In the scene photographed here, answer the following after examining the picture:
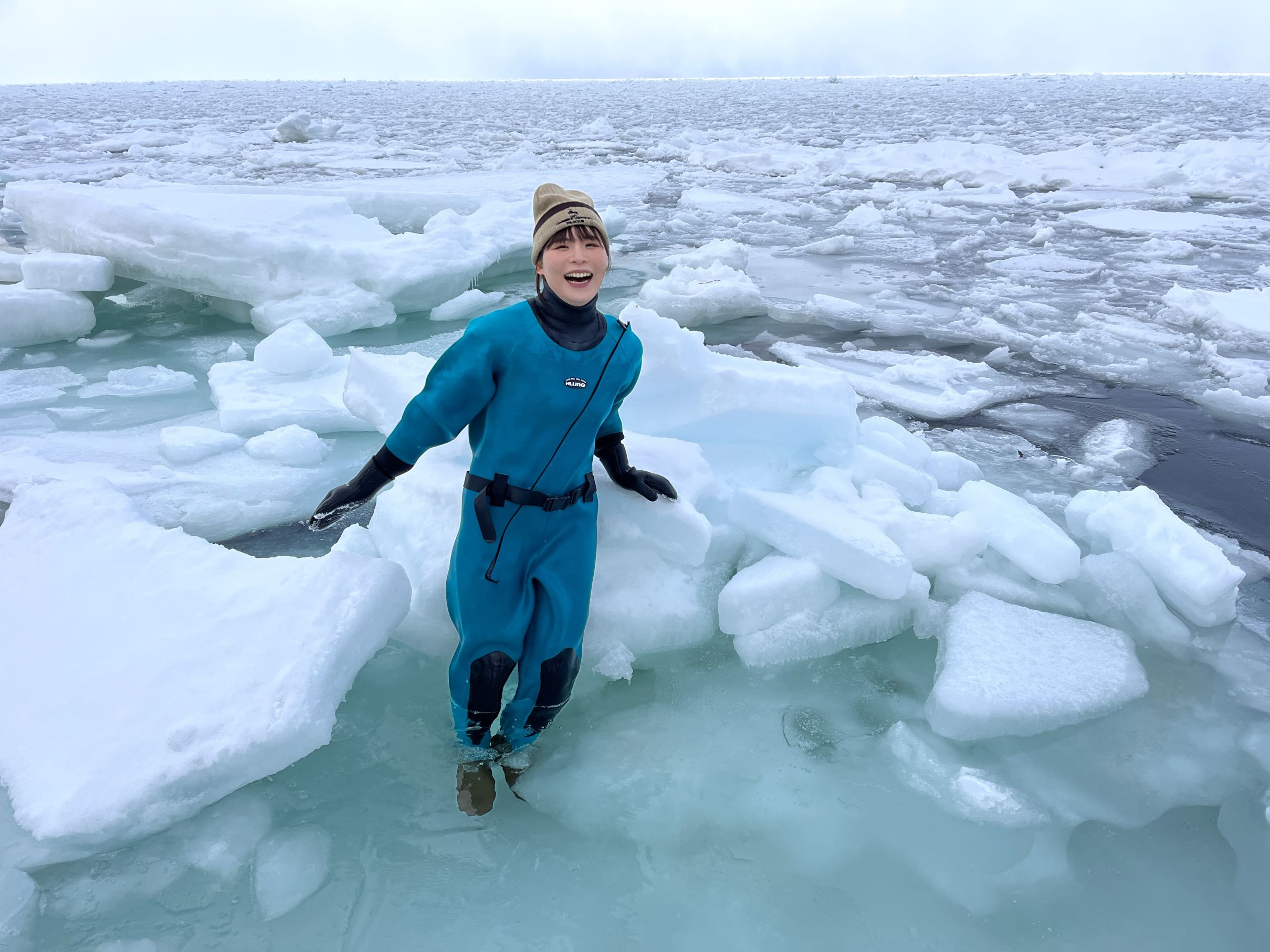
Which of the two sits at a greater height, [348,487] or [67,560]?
[348,487]

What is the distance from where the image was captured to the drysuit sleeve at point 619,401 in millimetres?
1701

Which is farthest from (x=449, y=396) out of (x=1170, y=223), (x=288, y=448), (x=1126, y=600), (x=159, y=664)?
(x=1170, y=223)

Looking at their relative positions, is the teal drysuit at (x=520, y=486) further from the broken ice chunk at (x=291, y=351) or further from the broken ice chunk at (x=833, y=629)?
the broken ice chunk at (x=291, y=351)

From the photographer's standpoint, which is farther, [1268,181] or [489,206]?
[1268,181]

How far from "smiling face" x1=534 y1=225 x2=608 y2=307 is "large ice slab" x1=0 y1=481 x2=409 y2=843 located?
A: 78cm

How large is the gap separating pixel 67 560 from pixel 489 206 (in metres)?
5.43

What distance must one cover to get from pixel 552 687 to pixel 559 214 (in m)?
0.99

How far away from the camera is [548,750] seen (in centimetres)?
174

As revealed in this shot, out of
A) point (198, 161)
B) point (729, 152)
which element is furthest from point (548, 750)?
point (729, 152)

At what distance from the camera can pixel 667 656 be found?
81.2 inches

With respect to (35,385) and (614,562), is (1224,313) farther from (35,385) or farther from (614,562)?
(35,385)

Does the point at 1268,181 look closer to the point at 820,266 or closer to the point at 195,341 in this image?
the point at 820,266

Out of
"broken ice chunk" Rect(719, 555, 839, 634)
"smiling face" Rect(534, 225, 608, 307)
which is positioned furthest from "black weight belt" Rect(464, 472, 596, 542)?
"broken ice chunk" Rect(719, 555, 839, 634)

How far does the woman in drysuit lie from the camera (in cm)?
152
